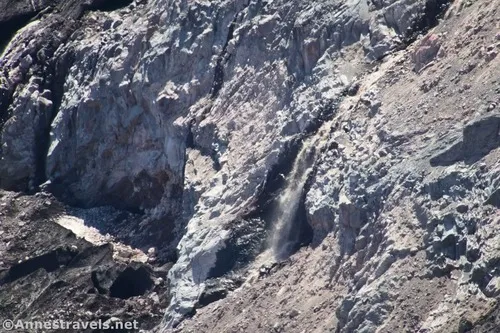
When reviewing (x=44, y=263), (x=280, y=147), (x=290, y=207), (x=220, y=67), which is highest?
(x=220, y=67)

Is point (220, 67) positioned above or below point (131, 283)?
above

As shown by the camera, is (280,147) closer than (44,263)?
Yes

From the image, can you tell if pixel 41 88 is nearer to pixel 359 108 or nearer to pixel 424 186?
pixel 359 108

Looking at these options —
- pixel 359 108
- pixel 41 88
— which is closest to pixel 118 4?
pixel 41 88

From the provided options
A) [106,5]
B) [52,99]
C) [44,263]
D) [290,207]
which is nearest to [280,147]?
[290,207]

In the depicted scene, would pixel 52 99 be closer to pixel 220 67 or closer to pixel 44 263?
pixel 44 263

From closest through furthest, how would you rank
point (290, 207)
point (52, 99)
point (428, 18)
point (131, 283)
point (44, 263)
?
point (290, 207)
point (428, 18)
point (131, 283)
point (44, 263)
point (52, 99)

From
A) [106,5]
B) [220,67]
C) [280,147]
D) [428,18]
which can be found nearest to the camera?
[428,18]
